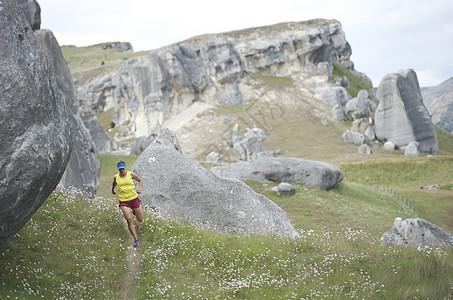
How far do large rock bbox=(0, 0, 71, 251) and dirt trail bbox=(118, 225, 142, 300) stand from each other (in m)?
2.52

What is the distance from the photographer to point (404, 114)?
2530 inches

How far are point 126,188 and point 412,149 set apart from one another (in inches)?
2260

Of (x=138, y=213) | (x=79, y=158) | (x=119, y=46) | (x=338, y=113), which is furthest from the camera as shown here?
(x=119, y=46)

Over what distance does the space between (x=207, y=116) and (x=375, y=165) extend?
38.8m

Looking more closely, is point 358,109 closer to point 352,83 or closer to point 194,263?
point 352,83

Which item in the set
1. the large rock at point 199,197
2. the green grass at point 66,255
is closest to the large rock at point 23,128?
the green grass at point 66,255

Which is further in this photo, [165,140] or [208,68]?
[208,68]

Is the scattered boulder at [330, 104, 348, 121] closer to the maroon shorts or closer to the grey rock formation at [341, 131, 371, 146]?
the grey rock formation at [341, 131, 371, 146]

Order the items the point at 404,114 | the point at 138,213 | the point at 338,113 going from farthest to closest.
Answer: the point at 338,113
the point at 404,114
the point at 138,213

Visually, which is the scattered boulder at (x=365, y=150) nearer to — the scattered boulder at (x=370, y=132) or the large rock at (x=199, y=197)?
the scattered boulder at (x=370, y=132)

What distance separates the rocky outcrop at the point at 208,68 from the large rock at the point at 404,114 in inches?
985

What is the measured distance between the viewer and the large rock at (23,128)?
5.91 metres

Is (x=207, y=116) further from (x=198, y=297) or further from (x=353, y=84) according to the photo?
(x=198, y=297)

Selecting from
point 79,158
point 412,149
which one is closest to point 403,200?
point 79,158
